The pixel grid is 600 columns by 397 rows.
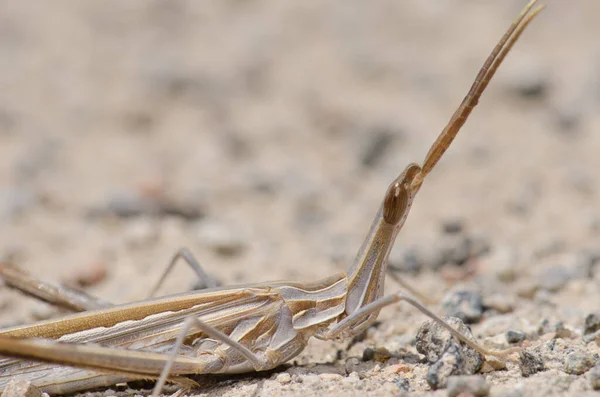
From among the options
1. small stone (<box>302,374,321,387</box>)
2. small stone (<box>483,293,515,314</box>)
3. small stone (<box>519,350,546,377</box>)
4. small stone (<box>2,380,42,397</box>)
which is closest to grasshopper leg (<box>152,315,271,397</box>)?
small stone (<box>302,374,321,387</box>)

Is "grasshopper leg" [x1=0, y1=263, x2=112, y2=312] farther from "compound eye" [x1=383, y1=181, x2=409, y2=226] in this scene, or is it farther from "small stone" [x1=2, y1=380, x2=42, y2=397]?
"compound eye" [x1=383, y1=181, x2=409, y2=226]

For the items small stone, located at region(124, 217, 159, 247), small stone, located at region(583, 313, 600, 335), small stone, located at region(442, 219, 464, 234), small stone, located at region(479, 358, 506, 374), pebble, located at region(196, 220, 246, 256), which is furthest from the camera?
small stone, located at region(124, 217, 159, 247)

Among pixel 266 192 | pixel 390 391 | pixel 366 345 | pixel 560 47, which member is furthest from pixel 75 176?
pixel 560 47

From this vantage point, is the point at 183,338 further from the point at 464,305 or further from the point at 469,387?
the point at 464,305

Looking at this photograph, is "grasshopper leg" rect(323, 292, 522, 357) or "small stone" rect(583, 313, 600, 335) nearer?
"grasshopper leg" rect(323, 292, 522, 357)

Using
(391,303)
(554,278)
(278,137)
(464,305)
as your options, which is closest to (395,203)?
(391,303)

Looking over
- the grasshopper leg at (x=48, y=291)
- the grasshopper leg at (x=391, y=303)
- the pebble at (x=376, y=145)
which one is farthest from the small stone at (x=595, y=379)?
the pebble at (x=376, y=145)

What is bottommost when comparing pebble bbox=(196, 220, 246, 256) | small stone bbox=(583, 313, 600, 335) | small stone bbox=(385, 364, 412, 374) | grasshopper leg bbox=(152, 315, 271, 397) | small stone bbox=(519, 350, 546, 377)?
small stone bbox=(519, 350, 546, 377)
